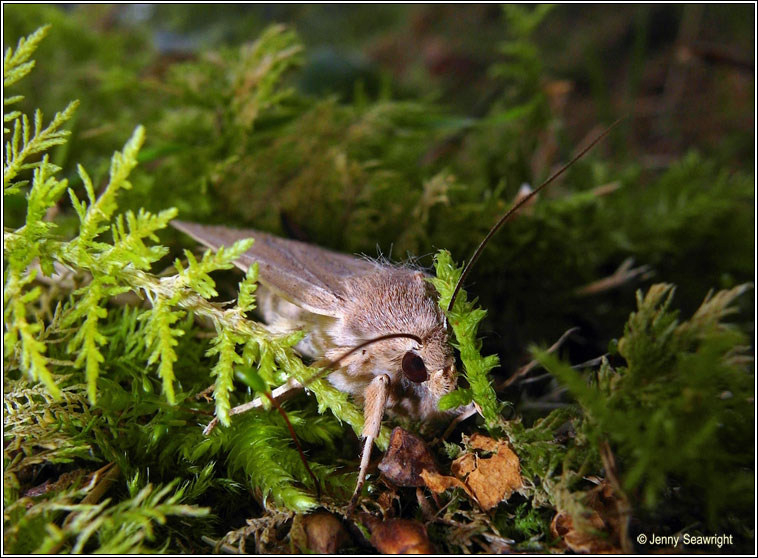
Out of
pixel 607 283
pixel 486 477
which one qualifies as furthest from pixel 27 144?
pixel 607 283

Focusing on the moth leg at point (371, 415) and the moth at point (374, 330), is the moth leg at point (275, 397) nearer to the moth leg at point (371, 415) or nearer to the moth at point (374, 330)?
the moth at point (374, 330)

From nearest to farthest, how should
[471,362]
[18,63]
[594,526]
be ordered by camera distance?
[594,526] < [471,362] < [18,63]

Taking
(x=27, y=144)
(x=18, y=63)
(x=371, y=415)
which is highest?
(x=18, y=63)

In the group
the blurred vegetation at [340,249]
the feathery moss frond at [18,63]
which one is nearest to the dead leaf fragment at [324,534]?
the blurred vegetation at [340,249]

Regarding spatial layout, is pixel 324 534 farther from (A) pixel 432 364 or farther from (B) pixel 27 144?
(B) pixel 27 144

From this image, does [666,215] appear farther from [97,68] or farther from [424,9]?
[424,9]

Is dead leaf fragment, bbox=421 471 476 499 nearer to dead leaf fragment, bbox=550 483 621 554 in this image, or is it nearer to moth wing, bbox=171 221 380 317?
dead leaf fragment, bbox=550 483 621 554

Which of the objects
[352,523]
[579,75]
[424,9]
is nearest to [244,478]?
[352,523]
